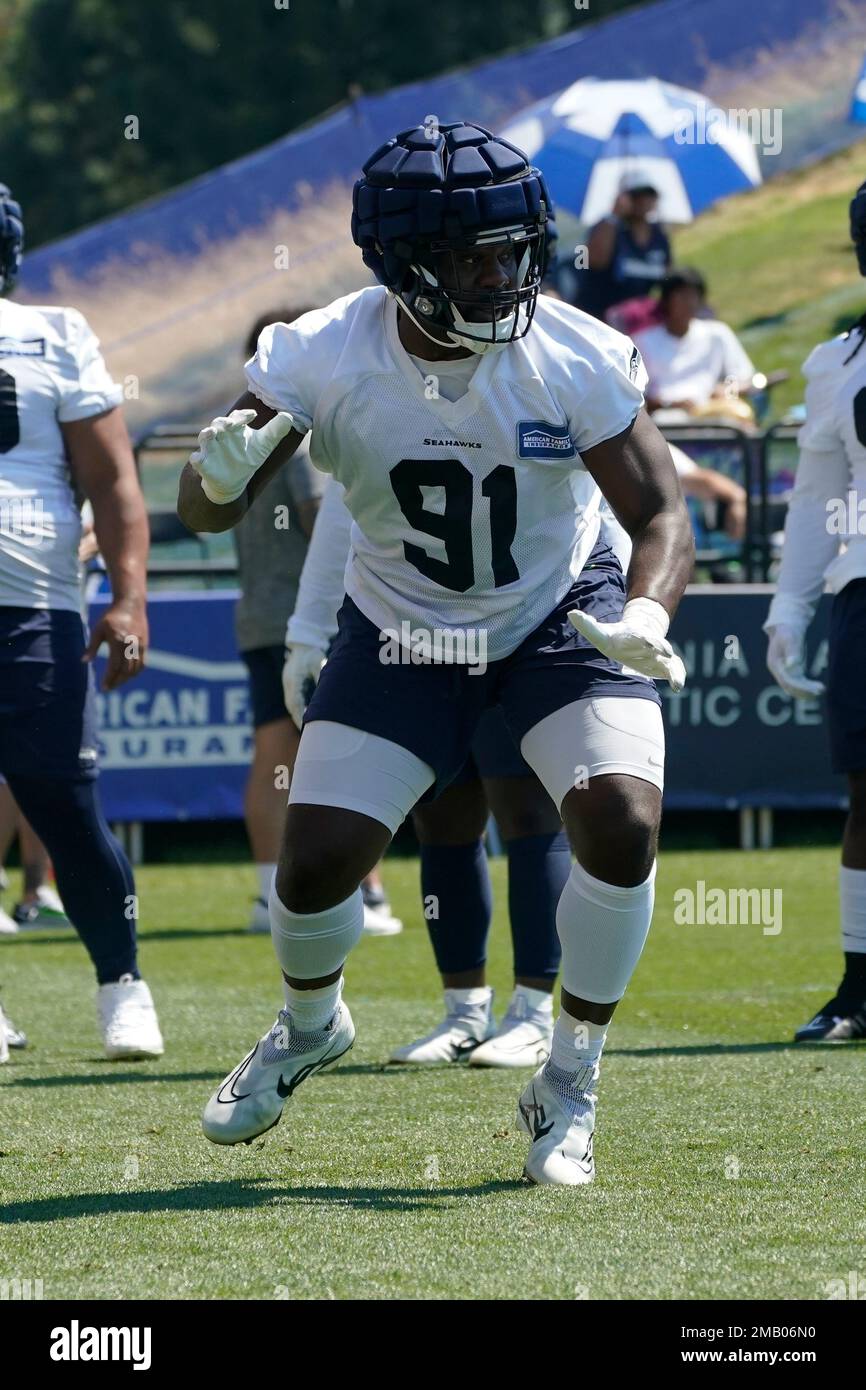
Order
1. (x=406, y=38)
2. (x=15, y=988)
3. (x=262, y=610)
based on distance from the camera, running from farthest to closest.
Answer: (x=406, y=38), (x=262, y=610), (x=15, y=988)

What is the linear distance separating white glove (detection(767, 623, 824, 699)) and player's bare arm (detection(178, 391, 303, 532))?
7.89 ft

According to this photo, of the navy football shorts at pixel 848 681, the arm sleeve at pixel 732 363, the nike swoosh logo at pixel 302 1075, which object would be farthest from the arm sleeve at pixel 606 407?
the arm sleeve at pixel 732 363

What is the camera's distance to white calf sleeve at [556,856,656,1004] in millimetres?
4137

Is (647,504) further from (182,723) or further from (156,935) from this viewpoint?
(182,723)

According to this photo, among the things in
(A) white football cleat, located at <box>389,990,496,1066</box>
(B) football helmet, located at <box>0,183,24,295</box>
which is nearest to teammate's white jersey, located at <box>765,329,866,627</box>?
(A) white football cleat, located at <box>389,990,496,1066</box>

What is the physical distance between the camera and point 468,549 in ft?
13.9

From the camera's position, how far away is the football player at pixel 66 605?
552 cm

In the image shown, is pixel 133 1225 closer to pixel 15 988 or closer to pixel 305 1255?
pixel 305 1255

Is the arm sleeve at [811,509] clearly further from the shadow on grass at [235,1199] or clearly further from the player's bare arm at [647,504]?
the shadow on grass at [235,1199]

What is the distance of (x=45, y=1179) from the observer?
4.25 metres

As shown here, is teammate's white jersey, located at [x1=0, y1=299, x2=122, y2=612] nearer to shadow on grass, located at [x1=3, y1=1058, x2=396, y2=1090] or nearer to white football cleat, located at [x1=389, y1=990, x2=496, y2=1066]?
shadow on grass, located at [x1=3, y1=1058, x2=396, y2=1090]

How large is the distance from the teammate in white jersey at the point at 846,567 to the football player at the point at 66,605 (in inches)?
71.5
